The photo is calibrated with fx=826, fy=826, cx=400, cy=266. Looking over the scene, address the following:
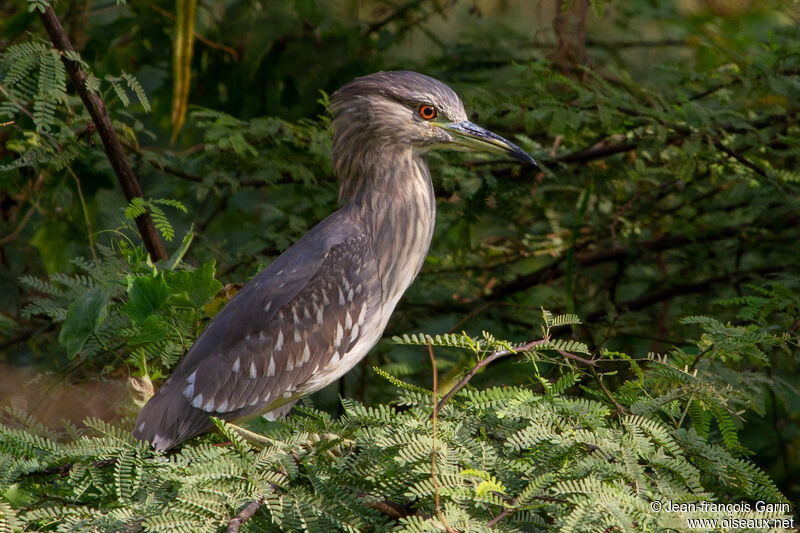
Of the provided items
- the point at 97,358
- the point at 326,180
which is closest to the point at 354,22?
the point at 326,180

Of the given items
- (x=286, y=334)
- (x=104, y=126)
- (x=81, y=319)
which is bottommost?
(x=286, y=334)

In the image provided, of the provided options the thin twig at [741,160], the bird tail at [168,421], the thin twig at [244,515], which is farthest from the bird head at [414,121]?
the thin twig at [244,515]

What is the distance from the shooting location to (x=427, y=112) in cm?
359

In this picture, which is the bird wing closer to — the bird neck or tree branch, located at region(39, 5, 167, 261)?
the bird neck

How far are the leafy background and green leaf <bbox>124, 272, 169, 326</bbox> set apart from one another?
0.11 ft

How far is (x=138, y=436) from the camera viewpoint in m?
3.07

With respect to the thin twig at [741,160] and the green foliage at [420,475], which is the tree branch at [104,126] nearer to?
the green foliage at [420,475]

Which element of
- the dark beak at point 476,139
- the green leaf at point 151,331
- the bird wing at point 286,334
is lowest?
the bird wing at point 286,334

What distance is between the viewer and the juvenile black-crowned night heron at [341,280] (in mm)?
3279

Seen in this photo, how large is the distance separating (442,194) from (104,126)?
1920mm

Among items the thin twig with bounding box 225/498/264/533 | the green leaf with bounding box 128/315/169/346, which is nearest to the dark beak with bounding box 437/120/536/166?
the green leaf with bounding box 128/315/169/346

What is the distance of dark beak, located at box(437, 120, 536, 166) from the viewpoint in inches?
140

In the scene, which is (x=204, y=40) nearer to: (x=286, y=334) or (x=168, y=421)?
(x=286, y=334)

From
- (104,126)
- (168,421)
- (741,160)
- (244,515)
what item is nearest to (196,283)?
(168,421)
